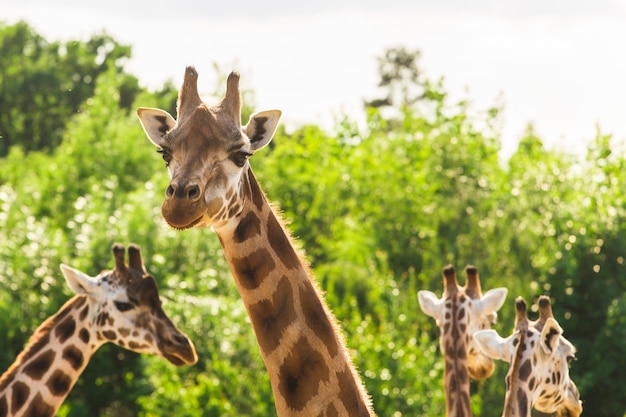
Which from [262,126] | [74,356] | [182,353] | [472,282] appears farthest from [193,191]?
[472,282]

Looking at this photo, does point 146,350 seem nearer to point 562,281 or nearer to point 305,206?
point 562,281

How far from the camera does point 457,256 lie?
77.3 feet

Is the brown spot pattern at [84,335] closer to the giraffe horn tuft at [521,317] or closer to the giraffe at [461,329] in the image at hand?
the giraffe at [461,329]

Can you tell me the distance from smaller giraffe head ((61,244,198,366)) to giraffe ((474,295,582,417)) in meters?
2.84

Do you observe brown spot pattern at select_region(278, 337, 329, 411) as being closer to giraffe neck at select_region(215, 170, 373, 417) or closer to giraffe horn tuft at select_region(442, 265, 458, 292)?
giraffe neck at select_region(215, 170, 373, 417)

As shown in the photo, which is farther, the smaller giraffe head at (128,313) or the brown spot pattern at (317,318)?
the smaller giraffe head at (128,313)

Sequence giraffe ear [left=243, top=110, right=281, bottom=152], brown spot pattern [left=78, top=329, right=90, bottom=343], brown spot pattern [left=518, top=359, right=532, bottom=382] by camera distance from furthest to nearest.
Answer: brown spot pattern [left=78, top=329, right=90, bottom=343]
brown spot pattern [left=518, top=359, right=532, bottom=382]
giraffe ear [left=243, top=110, right=281, bottom=152]

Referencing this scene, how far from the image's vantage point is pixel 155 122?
680cm

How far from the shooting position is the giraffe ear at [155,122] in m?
6.75

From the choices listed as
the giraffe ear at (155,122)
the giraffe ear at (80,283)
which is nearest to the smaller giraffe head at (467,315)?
the giraffe ear at (80,283)

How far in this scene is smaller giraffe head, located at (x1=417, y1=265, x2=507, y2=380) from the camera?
10.5 m

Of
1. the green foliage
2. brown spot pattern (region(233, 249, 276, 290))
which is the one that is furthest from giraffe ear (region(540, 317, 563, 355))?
the green foliage

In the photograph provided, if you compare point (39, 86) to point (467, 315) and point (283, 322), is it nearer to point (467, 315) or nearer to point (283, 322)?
point (467, 315)

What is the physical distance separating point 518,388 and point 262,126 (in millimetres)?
3217
